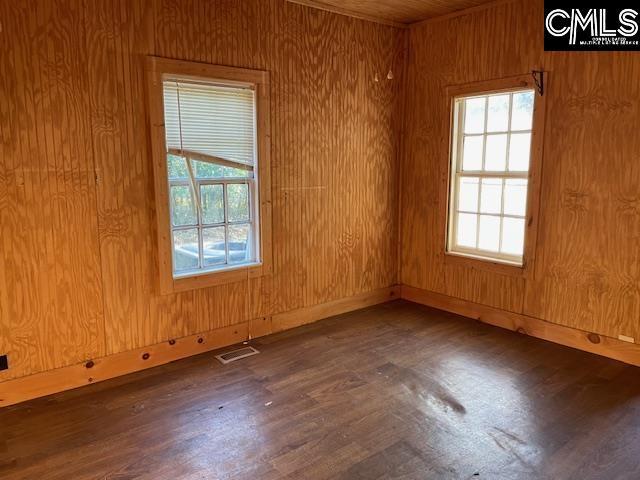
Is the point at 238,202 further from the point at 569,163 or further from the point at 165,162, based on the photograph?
the point at 569,163

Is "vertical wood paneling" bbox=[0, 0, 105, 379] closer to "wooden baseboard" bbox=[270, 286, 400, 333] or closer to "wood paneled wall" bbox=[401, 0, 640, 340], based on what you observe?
"wooden baseboard" bbox=[270, 286, 400, 333]

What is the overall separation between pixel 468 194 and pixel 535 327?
1338 mm

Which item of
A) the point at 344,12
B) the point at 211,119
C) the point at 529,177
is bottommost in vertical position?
the point at 529,177

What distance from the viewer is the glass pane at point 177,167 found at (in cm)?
350

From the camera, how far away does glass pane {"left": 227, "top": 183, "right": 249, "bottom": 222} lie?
151 inches

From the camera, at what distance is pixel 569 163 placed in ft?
12.3

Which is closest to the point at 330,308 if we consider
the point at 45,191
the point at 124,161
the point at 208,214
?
the point at 208,214

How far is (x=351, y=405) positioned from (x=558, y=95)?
2.84 metres

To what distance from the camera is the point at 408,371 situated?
136 inches

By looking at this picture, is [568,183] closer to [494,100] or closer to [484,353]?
[494,100]

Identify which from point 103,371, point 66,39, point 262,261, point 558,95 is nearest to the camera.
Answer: point 66,39

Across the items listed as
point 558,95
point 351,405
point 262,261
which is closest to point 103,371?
point 262,261

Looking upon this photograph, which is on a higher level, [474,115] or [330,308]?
[474,115]

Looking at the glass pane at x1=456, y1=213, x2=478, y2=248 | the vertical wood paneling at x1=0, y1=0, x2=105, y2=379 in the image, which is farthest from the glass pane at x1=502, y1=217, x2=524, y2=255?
the vertical wood paneling at x1=0, y1=0, x2=105, y2=379
